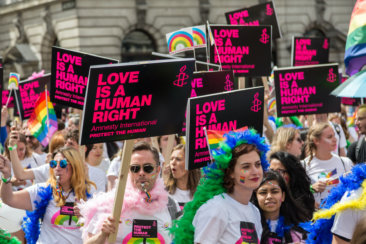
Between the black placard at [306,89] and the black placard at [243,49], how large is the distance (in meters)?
0.27

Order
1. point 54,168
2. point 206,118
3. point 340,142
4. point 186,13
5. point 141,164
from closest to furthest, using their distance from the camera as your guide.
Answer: point 141,164 < point 206,118 < point 54,168 < point 340,142 < point 186,13

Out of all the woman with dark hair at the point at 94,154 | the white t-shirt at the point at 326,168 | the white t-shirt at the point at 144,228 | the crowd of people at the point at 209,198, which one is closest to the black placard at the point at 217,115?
the crowd of people at the point at 209,198

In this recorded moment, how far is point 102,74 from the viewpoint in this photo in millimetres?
4465

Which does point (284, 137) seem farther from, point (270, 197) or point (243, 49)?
point (270, 197)

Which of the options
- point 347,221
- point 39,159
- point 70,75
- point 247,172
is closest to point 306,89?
point 70,75

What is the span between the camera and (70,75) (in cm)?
768

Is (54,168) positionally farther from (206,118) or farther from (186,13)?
(186,13)

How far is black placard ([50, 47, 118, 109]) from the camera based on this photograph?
24.9 ft

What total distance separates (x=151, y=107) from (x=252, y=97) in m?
1.01

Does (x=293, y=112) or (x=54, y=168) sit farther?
(x=293, y=112)

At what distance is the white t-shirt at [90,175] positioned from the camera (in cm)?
670

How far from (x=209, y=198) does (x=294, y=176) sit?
1704 mm

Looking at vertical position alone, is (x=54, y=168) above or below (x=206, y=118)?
below

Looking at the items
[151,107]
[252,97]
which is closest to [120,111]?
[151,107]
